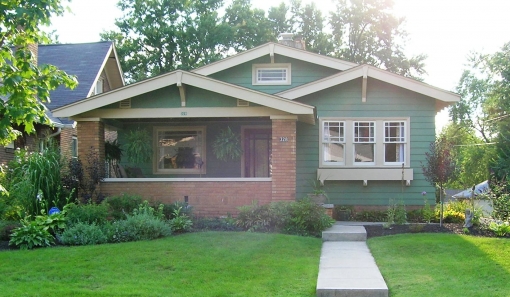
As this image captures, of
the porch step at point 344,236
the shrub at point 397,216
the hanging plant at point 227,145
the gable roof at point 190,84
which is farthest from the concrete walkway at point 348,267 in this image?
the hanging plant at point 227,145

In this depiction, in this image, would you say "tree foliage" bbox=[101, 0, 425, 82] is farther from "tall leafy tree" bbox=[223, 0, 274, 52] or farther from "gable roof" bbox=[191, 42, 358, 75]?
"gable roof" bbox=[191, 42, 358, 75]

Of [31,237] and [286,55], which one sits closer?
[31,237]

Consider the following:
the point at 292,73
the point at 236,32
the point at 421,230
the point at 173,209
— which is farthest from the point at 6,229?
the point at 236,32

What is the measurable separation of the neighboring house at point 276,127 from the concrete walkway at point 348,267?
2094 mm

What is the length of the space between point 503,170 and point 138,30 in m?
23.3

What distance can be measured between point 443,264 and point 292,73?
9.66 metres

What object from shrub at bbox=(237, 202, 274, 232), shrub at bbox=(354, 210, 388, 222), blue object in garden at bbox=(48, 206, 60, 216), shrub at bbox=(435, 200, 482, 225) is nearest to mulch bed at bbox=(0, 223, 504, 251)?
shrub at bbox=(435, 200, 482, 225)

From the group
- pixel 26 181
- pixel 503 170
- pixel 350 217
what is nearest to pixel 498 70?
pixel 503 170

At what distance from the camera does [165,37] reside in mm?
36094

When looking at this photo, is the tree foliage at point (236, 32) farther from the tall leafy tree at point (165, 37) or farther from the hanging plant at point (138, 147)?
the hanging plant at point (138, 147)

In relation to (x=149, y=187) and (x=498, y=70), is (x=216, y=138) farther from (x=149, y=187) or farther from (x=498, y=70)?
(x=498, y=70)

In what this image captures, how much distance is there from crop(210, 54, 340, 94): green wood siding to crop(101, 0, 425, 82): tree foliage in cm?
1730

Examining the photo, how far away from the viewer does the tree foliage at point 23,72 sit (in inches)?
272

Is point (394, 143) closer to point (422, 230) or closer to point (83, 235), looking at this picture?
point (422, 230)
